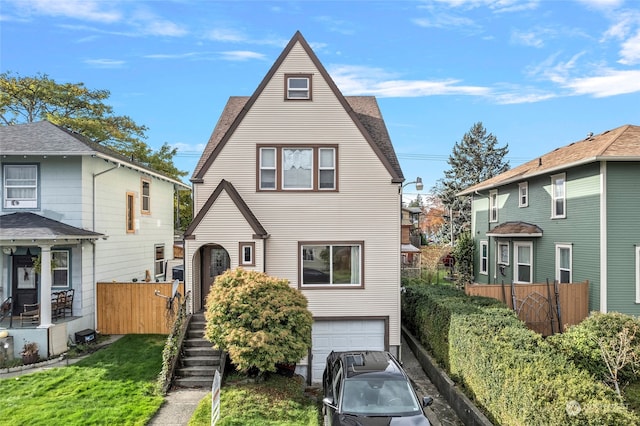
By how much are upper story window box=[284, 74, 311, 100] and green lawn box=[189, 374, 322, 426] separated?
874 centimetres

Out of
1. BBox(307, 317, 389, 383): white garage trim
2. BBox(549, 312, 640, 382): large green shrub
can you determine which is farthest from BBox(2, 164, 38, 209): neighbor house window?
BBox(549, 312, 640, 382): large green shrub

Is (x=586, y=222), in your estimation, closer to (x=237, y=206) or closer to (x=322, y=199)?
(x=322, y=199)

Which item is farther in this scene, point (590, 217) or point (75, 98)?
point (75, 98)

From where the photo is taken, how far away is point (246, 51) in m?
15.5

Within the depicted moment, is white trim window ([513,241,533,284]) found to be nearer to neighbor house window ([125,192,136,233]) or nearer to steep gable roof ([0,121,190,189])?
neighbor house window ([125,192,136,233])

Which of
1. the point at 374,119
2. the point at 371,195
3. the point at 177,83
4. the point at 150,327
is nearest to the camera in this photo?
the point at 371,195

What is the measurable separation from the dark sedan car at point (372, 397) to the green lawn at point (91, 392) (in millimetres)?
4262

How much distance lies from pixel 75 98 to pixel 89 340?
2389cm

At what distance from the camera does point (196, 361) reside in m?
11.0

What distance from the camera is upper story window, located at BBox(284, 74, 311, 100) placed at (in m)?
12.9

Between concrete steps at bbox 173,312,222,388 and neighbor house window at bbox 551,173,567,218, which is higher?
neighbor house window at bbox 551,173,567,218

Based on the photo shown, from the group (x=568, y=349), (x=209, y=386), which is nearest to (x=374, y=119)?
A: (x=568, y=349)

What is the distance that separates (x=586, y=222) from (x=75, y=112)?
113ft

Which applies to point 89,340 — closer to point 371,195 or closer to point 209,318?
point 209,318
